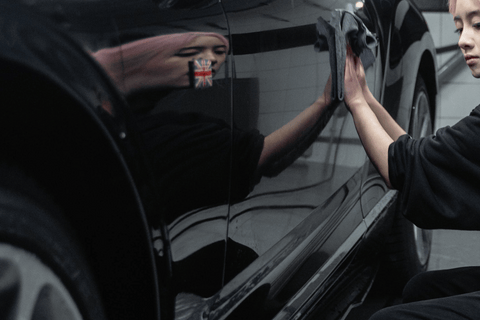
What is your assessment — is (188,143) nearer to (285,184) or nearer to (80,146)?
(80,146)

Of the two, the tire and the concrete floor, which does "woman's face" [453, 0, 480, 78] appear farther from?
the concrete floor

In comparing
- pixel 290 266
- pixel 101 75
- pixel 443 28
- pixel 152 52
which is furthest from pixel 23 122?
pixel 443 28

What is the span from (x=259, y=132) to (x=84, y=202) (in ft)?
1.56

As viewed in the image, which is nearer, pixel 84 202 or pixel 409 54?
pixel 84 202

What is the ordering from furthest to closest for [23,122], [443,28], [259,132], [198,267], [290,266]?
[443,28] < [290,266] < [259,132] < [198,267] < [23,122]

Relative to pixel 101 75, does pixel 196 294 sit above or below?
below

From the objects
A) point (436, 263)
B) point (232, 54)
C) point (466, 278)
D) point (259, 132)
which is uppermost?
point (232, 54)

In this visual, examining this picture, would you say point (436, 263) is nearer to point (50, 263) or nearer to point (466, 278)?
point (466, 278)

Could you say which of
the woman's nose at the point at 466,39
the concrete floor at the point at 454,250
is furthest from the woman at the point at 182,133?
the concrete floor at the point at 454,250

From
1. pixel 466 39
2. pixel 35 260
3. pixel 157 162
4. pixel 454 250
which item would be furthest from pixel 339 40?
pixel 454 250

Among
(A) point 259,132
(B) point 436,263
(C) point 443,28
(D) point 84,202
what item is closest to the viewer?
(D) point 84,202

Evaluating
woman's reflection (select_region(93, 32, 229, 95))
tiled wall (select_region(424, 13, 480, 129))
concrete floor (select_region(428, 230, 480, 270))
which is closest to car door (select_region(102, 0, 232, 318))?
woman's reflection (select_region(93, 32, 229, 95))

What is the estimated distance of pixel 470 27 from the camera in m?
1.16

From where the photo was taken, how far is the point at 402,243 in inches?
91.4
